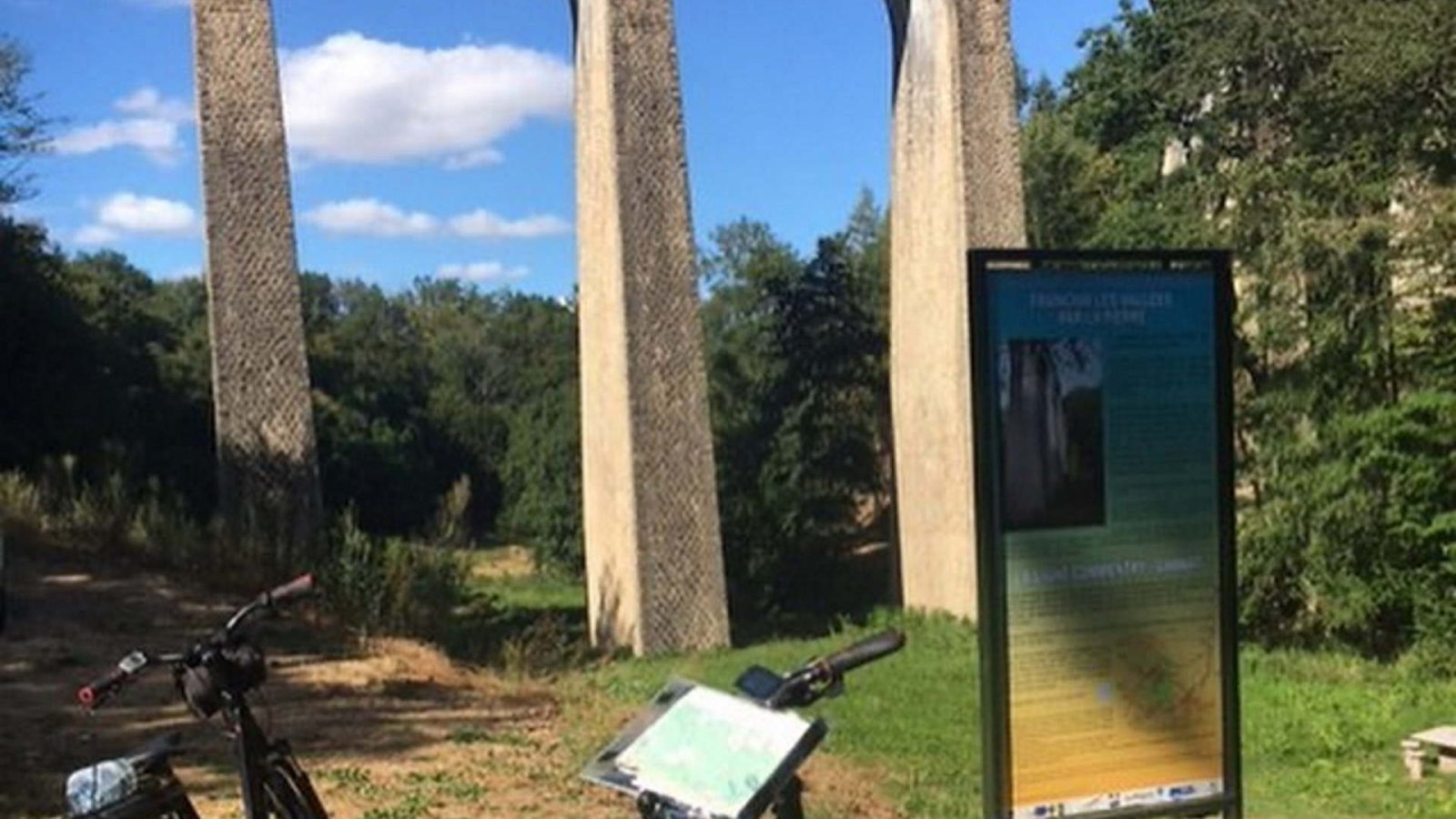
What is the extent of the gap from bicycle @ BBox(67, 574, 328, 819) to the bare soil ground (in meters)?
2.91

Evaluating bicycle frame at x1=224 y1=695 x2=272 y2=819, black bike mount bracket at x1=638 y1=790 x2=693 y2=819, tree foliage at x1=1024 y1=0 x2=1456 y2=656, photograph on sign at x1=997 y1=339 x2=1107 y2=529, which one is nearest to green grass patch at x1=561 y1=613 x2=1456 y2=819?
tree foliage at x1=1024 y1=0 x2=1456 y2=656

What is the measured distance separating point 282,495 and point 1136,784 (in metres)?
13.2

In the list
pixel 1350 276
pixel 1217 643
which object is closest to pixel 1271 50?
pixel 1350 276

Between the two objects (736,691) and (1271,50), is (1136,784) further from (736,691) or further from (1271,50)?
(1271,50)

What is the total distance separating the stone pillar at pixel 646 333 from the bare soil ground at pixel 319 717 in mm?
6078

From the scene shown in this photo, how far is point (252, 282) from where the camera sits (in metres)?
15.9

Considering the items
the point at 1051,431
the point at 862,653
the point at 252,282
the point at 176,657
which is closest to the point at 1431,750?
the point at 1051,431

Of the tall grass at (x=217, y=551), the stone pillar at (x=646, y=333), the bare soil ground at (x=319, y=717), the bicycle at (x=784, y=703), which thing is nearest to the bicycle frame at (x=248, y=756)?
the bicycle at (x=784, y=703)

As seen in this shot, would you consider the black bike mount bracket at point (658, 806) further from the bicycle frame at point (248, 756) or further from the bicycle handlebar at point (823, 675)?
the bicycle frame at point (248, 756)

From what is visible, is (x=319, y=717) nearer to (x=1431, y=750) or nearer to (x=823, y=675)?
(x=1431, y=750)

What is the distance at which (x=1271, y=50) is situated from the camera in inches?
710

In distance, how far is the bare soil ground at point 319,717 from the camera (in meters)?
6.82

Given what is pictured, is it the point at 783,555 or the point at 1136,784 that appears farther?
the point at 783,555

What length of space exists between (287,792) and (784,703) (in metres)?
1.43
